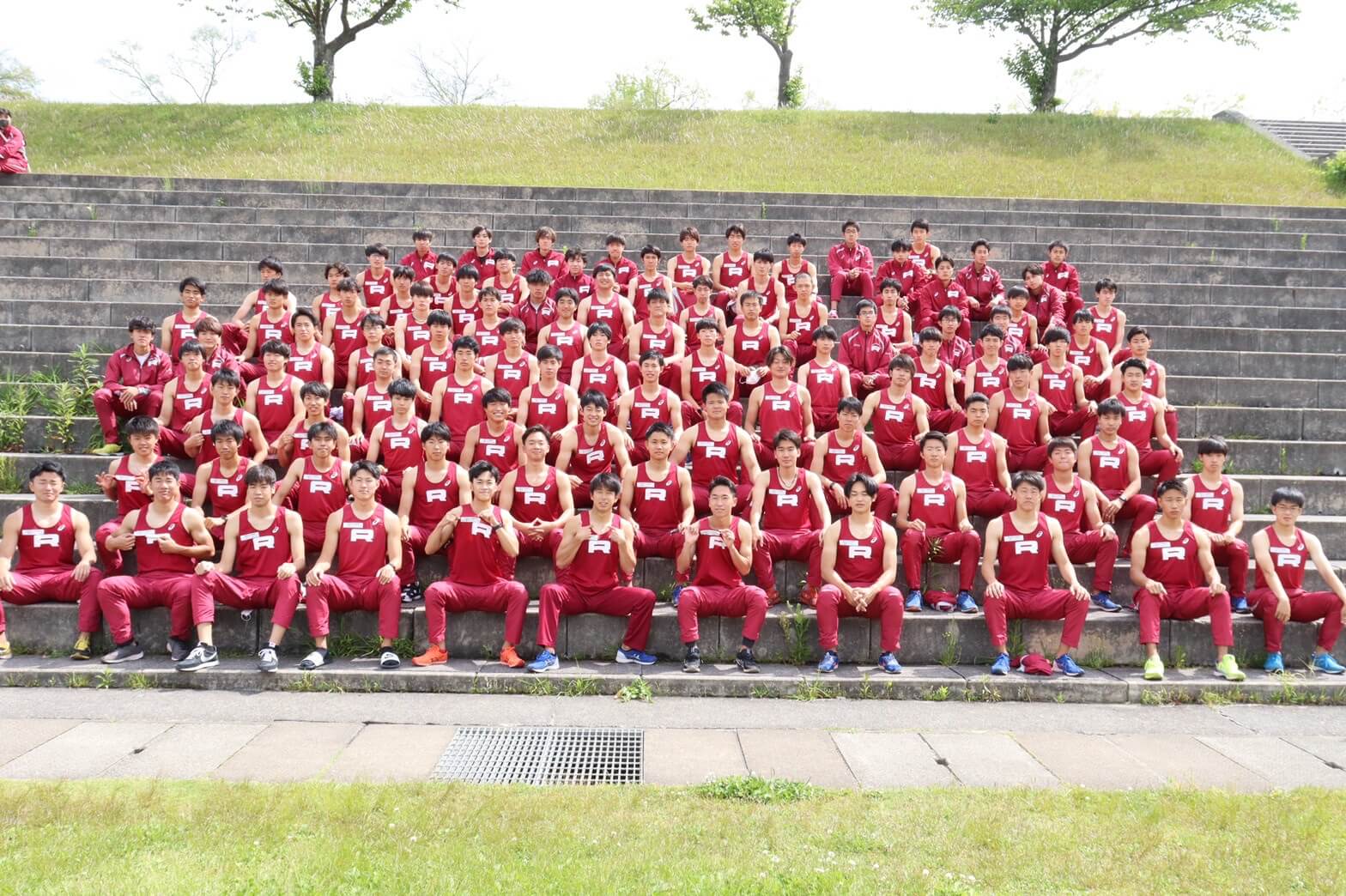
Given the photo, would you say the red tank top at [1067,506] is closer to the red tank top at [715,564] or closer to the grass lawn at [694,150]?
the red tank top at [715,564]

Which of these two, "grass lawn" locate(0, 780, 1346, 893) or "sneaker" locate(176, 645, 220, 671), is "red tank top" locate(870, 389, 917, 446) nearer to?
"grass lawn" locate(0, 780, 1346, 893)

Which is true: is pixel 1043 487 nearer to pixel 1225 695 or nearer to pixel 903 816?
pixel 1225 695

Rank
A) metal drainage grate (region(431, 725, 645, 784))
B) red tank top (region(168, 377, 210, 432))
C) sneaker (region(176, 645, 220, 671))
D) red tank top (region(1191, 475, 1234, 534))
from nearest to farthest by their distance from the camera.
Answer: metal drainage grate (region(431, 725, 645, 784)) < sneaker (region(176, 645, 220, 671)) < red tank top (region(1191, 475, 1234, 534)) < red tank top (region(168, 377, 210, 432))

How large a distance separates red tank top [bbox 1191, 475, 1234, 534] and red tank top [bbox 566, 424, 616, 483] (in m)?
5.20

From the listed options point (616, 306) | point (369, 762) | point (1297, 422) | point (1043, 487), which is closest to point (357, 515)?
point (369, 762)

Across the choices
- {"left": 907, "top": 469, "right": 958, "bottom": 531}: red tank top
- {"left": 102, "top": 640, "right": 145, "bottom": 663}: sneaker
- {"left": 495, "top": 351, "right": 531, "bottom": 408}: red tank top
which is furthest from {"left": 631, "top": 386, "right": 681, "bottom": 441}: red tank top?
{"left": 102, "top": 640, "right": 145, "bottom": 663}: sneaker

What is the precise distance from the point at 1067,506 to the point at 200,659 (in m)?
7.10

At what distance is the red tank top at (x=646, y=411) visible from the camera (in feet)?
30.1

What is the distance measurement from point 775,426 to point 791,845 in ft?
17.4

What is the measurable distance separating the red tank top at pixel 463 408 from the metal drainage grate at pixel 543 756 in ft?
12.6

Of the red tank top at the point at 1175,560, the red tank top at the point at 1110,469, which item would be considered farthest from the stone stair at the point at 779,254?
the red tank top at the point at 1110,469

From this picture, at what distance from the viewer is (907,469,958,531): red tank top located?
318 inches

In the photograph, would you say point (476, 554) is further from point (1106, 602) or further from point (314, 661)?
point (1106, 602)

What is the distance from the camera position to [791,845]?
4.21 meters
